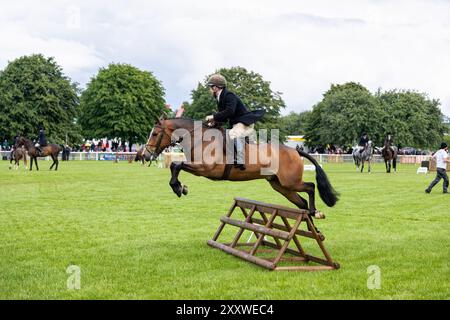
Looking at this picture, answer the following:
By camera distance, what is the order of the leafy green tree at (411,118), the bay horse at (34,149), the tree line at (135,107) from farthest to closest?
the leafy green tree at (411,118) → the tree line at (135,107) → the bay horse at (34,149)

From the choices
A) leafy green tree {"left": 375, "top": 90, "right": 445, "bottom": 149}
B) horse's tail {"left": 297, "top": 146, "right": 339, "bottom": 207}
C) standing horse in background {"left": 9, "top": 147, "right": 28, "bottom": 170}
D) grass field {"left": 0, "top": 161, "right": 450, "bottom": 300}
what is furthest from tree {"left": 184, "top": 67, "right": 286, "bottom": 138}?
horse's tail {"left": 297, "top": 146, "right": 339, "bottom": 207}

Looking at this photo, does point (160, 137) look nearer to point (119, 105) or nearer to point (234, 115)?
point (234, 115)

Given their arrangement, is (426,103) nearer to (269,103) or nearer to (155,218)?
(269,103)

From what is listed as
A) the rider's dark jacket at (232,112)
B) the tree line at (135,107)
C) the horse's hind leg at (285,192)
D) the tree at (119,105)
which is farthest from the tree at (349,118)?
the rider's dark jacket at (232,112)

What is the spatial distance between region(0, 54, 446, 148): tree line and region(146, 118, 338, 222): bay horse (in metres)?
59.3

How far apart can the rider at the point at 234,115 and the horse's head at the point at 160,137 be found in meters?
0.85

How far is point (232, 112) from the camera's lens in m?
10.0

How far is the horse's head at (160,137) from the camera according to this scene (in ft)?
34.2

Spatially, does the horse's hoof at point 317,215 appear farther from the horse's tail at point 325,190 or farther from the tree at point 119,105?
the tree at point 119,105

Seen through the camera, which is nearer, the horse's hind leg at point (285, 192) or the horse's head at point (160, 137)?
the horse's head at point (160, 137)

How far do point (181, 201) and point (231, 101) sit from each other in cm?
968

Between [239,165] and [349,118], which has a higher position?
[349,118]

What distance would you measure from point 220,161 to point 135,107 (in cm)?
6770

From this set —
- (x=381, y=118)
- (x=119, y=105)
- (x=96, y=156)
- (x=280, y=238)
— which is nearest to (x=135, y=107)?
(x=119, y=105)
